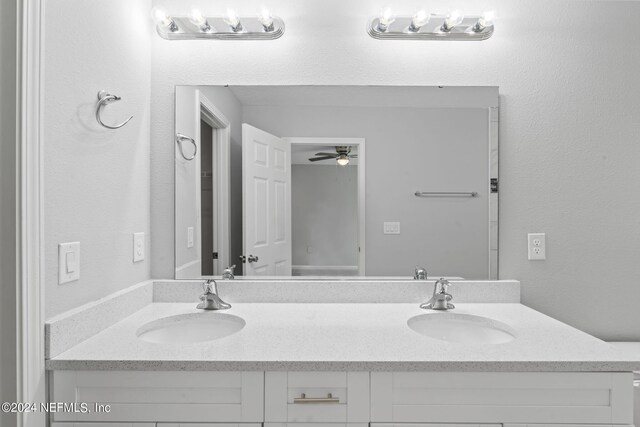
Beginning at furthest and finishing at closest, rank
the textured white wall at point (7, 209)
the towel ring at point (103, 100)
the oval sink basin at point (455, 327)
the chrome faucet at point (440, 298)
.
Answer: the chrome faucet at point (440, 298) → the oval sink basin at point (455, 327) → the towel ring at point (103, 100) → the textured white wall at point (7, 209)

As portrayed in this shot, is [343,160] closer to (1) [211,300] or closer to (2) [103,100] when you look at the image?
(1) [211,300]

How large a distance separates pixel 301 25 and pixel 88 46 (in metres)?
0.87

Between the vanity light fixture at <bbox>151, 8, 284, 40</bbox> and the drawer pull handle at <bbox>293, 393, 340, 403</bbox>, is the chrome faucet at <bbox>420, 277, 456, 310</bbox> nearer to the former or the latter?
the drawer pull handle at <bbox>293, 393, 340, 403</bbox>

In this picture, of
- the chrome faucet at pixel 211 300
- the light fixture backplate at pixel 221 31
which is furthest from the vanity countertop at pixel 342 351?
the light fixture backplate at pixel 221 31

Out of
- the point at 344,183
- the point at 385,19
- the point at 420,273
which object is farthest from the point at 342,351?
the point at 385,19

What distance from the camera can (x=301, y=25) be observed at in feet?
5.56

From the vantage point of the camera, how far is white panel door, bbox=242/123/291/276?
170 centimetres

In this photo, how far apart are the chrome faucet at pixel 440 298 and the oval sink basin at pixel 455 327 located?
0.04 meters

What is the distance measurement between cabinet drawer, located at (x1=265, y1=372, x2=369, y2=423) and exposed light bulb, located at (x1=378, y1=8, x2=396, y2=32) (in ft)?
4.56

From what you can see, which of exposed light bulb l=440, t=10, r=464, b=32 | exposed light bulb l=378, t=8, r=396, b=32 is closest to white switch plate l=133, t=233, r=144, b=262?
exposed light bulb l=378, t=8, r=396, b=32

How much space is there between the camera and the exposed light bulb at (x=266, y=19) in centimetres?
160

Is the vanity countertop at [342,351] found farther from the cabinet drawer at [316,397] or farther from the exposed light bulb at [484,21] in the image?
the exposed light bulb at [484,21]

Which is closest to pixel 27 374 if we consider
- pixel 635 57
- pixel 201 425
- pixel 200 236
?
pixel 201 425

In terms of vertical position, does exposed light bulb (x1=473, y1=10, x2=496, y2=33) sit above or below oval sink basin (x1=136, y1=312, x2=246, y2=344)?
above
